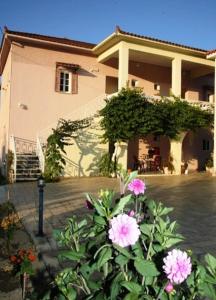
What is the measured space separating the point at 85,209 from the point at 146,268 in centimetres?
652

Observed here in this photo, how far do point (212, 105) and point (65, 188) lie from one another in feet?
36.6

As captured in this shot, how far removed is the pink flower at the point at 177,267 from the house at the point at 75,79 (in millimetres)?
13364

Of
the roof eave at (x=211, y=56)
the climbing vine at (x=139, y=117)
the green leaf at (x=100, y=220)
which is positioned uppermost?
the roof eave at (x=211, y=56)

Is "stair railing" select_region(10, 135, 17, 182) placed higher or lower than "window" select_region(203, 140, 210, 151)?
lower

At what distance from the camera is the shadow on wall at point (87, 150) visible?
54.6 ft

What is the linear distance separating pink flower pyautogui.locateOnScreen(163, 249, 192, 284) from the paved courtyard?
2998 millimetres

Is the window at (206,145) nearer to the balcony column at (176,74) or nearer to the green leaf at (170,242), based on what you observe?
the balcony column at (176,74)

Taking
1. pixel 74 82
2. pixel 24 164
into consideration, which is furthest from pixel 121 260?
pixel 74 82

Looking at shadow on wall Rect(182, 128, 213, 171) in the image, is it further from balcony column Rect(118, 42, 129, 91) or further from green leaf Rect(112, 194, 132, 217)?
green leaf Rect(112, 194, 132, 217)

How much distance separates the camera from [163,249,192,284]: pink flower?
220 cm

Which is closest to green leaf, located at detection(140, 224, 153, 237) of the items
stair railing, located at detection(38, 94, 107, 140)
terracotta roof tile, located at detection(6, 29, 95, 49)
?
stair railing, located at detection(38, 94, 107, 140)

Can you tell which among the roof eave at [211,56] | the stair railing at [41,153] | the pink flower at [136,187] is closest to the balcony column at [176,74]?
the roof eave at [211,56]

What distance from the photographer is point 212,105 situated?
20.0 meters

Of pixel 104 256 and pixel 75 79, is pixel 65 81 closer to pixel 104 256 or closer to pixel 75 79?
pixel 75 79
